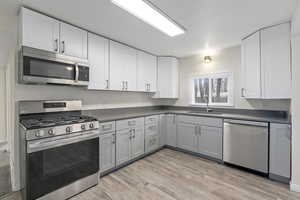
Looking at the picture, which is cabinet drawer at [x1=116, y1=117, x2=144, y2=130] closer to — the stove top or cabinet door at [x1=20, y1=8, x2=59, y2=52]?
the stove top

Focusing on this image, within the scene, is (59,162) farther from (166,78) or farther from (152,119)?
(166,78)

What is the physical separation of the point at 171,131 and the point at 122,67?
1930 millimetres

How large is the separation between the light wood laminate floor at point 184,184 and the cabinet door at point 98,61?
5.26 ft

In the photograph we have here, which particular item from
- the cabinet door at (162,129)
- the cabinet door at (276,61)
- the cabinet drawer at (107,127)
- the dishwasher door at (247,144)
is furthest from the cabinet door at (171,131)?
the cabinet door at (276,61)

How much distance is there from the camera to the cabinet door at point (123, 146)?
8.58 ft

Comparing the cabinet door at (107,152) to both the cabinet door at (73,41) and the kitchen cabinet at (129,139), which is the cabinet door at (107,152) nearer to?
the kitchen cabinet at (129,139)

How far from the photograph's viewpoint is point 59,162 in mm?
1803

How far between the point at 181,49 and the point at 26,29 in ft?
9.37

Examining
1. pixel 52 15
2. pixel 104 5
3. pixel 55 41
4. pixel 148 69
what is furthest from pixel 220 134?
pixel 52 15

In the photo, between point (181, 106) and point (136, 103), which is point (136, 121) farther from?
point (181, 106)

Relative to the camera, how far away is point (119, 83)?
9.89 ft

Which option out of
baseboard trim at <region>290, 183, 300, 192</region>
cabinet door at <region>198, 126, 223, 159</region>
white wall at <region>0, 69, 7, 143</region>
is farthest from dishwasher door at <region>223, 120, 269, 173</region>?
white wall at <region>0, 69, 7, 143</region>

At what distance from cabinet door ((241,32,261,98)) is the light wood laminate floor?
1.42m

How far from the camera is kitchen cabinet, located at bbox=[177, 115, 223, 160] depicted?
2932 millimetres
